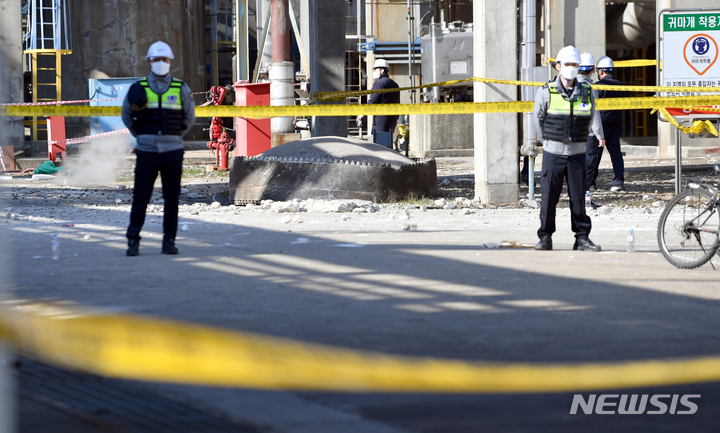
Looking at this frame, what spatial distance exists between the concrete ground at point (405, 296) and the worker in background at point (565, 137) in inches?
11.9

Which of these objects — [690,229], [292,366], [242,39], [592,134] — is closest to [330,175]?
[592,134]

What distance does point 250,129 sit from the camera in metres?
17.6

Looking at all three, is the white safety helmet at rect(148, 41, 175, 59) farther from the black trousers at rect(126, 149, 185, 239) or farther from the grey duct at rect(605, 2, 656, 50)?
the grey duct at rect(605, 2, 656, 50)

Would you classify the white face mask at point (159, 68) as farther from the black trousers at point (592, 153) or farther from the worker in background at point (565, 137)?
the black trousers at point (592, 153)

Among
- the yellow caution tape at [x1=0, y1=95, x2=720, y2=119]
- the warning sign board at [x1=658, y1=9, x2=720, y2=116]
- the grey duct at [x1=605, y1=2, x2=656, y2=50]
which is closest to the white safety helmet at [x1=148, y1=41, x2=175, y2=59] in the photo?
the yellow caution tape at [x1=0, y1=95, x2=720, y2=119]

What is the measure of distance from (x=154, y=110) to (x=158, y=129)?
0.55 feet

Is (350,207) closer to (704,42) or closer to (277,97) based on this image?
(704,42)

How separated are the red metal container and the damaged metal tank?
13.1 feet

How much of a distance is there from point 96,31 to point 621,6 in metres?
15.2

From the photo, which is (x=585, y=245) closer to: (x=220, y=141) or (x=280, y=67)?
(x=280, y=67)

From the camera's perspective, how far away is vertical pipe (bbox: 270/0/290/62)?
19.0m

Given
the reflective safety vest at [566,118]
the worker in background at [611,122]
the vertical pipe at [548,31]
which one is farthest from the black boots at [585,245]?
the vertical pipe at [548,31]

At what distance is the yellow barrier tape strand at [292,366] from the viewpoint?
4.03m

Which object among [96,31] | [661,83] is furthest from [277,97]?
[96,31]
